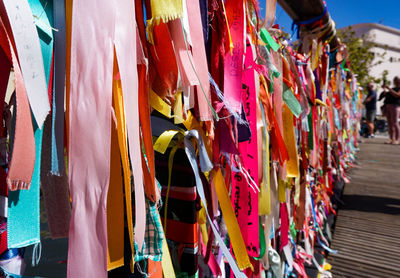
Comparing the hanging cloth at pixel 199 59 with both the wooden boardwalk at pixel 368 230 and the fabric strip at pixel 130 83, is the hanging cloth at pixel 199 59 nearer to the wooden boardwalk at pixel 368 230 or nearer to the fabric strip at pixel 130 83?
the fabric strip at pixel 130 83

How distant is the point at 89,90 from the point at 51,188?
166 mm

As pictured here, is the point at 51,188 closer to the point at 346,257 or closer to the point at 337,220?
the point at 346,257

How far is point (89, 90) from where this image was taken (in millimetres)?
447

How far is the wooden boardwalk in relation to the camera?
7.07ft

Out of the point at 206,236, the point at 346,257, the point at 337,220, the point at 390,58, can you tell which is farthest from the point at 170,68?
the point at 390,58

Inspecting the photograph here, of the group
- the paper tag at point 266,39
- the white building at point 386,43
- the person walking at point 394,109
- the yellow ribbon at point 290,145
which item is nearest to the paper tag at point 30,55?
the paper tag at point 266,39

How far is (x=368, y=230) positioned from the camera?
267 cm

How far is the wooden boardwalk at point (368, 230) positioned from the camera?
2156 millimetres

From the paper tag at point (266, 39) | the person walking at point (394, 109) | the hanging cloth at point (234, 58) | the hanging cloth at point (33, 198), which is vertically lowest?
the hanging cloth at point (33, 198)

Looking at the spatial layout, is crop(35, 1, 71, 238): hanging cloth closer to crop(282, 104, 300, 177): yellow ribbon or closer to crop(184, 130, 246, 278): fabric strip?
crop(184, 130, 246, 278): fabric strip

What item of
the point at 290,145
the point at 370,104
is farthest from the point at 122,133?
the point at 370,104

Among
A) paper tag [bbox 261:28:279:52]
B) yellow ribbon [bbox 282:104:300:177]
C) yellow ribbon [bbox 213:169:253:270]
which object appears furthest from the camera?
yellow ribbon [bbox 282:104:300:177]

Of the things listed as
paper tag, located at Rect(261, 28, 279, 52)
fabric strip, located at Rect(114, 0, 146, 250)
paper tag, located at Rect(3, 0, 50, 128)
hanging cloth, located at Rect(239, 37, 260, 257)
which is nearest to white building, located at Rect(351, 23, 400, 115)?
paper tag, located at Rect(261, 28, 279, 52)

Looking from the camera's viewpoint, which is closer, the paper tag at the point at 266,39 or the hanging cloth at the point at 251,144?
the hanging cloth at the point at 251,144
